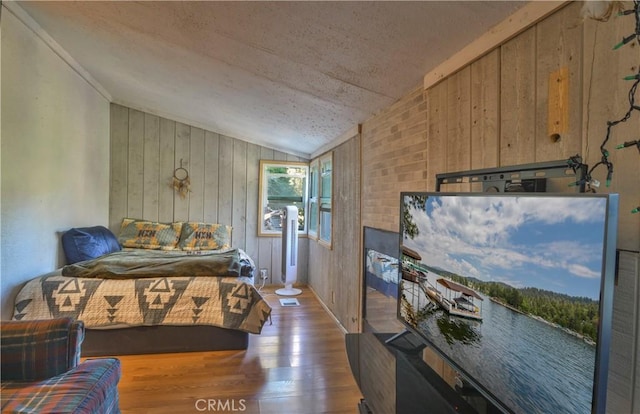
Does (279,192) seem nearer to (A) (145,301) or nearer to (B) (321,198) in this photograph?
(B) (321,198)

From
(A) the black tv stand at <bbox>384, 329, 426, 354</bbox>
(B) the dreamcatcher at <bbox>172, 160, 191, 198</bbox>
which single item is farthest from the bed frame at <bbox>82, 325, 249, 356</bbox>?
(B) the dreamcatcher at <bbox>172, 160, 191, 198</bbox>

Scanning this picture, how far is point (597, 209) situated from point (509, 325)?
37 cm

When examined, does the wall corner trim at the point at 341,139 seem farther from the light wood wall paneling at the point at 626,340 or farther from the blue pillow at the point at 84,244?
the blue pillow at the point at 84,244

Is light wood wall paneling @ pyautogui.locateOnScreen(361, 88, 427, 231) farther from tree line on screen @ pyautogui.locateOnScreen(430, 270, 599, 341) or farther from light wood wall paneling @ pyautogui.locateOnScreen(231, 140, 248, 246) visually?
light wood wall paneling @ pyautogui.locateOnScreen(231, 140, 248, 246)

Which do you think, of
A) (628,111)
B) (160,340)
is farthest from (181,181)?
(628,111)

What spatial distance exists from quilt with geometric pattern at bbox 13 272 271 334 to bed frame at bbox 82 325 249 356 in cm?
8

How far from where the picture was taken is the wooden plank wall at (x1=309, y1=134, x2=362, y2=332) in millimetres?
2959

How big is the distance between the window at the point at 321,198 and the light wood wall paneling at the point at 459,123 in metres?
2.32

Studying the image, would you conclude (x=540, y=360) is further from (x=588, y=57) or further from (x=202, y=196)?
(x=202, y=196)

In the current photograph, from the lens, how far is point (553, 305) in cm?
73

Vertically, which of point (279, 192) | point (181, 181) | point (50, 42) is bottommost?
point (279, 192)

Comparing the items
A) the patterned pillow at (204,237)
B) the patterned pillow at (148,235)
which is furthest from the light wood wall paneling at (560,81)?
the patterned pillow at (148,235)

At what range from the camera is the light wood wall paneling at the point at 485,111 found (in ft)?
4.28

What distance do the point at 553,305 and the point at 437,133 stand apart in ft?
3.76
